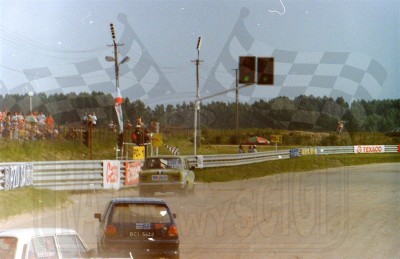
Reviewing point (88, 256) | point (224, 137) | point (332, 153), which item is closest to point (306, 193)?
point (88, 256)

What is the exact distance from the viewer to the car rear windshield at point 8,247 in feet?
22.9

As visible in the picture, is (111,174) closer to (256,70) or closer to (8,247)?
(256,70)

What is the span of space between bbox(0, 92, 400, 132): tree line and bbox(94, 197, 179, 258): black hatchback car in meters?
35.3

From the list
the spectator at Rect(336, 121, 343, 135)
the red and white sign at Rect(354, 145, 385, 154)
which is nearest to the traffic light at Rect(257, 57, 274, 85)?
the spectator at Rect(336, 121, 343, 135)

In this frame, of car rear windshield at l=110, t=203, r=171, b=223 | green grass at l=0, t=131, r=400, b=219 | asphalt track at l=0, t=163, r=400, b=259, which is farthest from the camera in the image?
green grass at l=0, t=131, r=400, b=219

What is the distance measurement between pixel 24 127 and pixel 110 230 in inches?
724

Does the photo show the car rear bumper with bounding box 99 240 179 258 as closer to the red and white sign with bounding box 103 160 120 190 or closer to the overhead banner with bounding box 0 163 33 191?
the overhead banner with bounding box 0 163 33 191

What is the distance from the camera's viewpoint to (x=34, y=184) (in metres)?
26.2

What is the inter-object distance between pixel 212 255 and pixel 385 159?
195 feet

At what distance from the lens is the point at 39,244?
728 cm

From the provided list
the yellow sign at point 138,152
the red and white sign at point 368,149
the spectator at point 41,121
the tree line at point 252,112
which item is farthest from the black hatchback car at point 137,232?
the red and white sign at point 368,149

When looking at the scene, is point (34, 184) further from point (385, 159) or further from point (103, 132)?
point (385, 159)

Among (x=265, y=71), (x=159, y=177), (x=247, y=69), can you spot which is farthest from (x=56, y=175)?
(x=265, y=71)

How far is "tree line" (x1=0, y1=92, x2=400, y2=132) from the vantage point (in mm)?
55969
